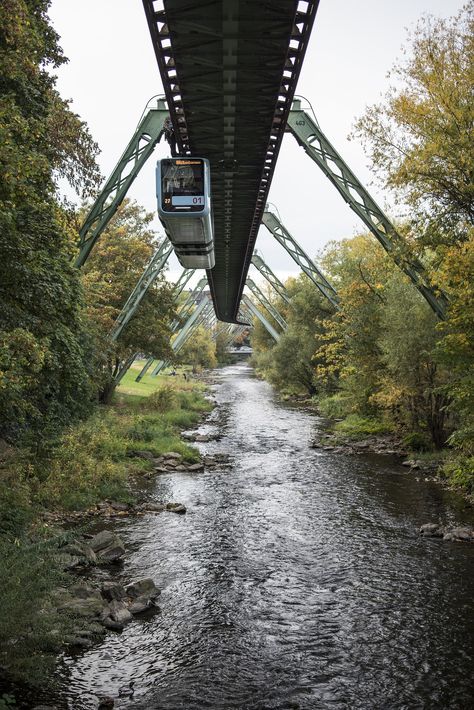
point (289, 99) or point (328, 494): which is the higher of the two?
point (289, 99)

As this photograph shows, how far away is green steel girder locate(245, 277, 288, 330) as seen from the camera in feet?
178

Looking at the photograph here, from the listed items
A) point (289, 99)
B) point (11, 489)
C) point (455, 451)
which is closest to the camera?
point (11, 489)

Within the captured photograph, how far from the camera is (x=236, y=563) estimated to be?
11.5 metres

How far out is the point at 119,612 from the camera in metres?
9.09

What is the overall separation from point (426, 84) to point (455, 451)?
36.7ft

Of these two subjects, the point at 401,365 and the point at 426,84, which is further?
the point at 401,365

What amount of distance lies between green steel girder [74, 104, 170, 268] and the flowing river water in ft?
27.5

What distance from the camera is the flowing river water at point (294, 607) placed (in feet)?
23.9

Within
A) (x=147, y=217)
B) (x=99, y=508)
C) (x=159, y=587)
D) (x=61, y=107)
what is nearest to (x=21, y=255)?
(x=61, y=107)

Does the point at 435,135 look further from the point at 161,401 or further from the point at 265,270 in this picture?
the point at 265,270

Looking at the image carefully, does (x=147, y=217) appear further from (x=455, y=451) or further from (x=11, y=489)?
(x=11, y=489)

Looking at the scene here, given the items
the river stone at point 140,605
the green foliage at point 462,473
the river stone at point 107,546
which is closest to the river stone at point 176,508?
the river stone at point 107,546

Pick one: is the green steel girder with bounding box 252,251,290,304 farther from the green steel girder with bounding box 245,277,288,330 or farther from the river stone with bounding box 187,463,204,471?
the river stone with bounding box 187,463,204,471

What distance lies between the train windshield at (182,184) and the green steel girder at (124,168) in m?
1.61
